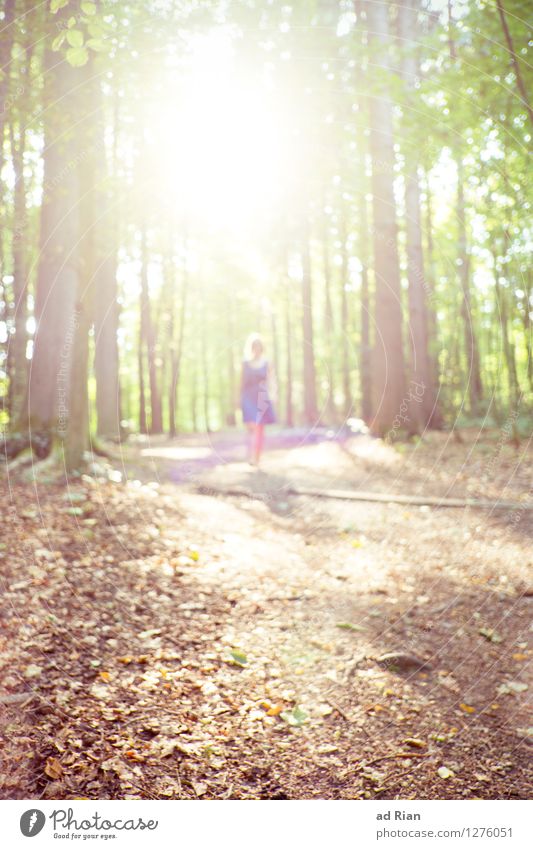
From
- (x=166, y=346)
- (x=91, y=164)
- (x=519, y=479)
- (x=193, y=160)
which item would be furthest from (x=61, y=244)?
(x=166, y=346)

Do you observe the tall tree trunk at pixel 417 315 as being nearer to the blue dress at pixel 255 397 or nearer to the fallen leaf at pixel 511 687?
the blue dress at pixel 255 397

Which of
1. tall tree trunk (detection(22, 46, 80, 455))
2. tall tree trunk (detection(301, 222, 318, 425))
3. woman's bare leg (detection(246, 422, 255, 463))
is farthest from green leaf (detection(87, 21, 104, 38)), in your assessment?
tall tree trunk (detection(301, 222, 318, 425))

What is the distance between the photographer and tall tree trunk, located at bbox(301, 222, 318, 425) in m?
20.0

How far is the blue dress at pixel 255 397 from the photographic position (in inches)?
397

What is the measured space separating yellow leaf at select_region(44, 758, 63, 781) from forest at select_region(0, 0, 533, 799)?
0.01 meters

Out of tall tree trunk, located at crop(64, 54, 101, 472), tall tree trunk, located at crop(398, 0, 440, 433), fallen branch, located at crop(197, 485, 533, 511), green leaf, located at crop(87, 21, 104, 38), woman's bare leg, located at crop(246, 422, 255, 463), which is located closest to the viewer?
green leaf, located at crop(87, 21, 104, 38)

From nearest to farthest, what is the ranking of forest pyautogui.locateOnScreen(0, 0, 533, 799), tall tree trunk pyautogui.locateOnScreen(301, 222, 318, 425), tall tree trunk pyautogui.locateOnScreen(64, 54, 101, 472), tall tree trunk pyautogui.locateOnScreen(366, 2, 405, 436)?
forest pyautogui.locateOnScreen(0, 0, 533, 799)
tall tree trunk pyautogui.locateOnScreen(64, 54, 101, 472)
tall tree trunk pyautogui.locateOnScreen(366, 2, 405, 436)
tall tree trunk pyautogui.locateOnScreen(301, 222, 318, 425)

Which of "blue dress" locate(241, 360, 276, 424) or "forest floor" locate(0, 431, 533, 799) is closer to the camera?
"forest floor" locate(0, 431, 533, 799)

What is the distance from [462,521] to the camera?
262 inches

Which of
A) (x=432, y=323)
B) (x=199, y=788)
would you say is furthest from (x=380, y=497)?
(x=432, y=323)

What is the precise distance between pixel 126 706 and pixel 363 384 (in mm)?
19379

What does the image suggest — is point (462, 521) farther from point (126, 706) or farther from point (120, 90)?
point (120, 90)

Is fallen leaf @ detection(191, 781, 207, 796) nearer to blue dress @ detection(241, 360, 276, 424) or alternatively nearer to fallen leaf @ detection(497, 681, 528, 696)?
fallen leaf @ detection(497, 681, 528, 696)

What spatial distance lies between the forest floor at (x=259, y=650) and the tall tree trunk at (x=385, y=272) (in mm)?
5632
